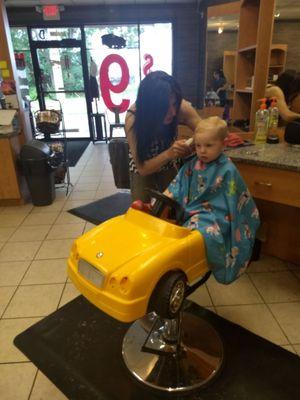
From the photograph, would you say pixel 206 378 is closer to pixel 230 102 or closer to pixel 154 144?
pixel 154 144

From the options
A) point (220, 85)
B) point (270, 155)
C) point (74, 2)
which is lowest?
point (270, 155)

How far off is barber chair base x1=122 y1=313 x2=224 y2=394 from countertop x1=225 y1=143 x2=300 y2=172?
937mm

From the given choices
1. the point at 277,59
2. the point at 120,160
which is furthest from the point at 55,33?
the point at 277,59

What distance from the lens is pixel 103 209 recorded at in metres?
3.21

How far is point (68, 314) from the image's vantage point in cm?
173

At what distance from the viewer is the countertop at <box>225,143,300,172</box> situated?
1.59 metres

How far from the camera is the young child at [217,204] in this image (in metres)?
1.16

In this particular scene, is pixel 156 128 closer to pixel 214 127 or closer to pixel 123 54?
pixel 214 127

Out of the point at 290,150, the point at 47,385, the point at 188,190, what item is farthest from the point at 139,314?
the point at 290,150

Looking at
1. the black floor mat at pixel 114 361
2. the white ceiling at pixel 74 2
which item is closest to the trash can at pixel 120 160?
the black floor mat at pixel 114 361

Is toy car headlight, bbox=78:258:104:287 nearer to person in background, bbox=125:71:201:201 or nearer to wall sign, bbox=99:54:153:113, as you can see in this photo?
person in background, bbox=125:71:201:201

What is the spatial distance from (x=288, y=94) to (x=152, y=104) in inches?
49.2

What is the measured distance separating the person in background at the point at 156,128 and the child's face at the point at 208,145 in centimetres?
7

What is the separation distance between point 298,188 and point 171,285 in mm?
988
